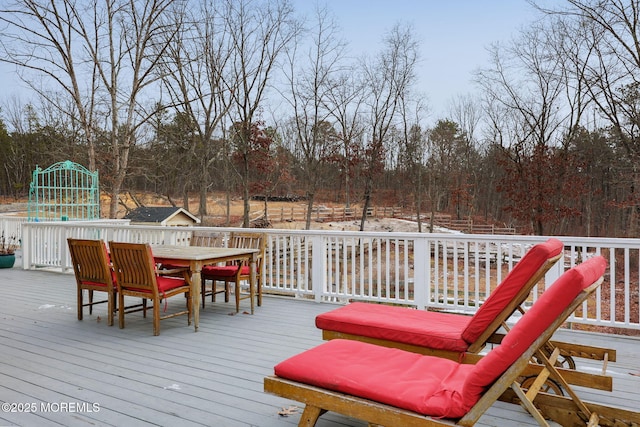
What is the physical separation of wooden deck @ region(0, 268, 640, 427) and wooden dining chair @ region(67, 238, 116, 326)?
15.2 inches

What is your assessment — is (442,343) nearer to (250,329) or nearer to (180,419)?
(180,419)

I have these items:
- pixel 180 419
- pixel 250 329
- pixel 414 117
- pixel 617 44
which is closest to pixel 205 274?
pixel 250 329

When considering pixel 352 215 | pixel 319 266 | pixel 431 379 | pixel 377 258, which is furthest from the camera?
pixel 352 215

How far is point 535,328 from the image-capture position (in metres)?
1.66

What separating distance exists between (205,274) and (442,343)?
3.40 m

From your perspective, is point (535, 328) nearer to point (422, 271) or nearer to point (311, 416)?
point (311, 416)

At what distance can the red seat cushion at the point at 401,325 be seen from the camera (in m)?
2.65

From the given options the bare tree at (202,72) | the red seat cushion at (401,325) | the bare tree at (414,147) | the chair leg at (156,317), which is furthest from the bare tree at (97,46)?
the red seat cushion at (401,325)

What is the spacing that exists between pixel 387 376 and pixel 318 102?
1622 centimetres

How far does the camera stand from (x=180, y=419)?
246 centimetres

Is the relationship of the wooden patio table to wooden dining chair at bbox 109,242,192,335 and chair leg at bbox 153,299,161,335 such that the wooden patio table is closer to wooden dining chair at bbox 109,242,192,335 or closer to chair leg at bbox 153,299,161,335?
wooden dining chair at bbox 109,242,192,335

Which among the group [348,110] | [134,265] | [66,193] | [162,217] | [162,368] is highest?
[348,110]

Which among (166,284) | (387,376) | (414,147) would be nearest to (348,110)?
(414,147)

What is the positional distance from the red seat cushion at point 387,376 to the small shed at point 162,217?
39.3ft
